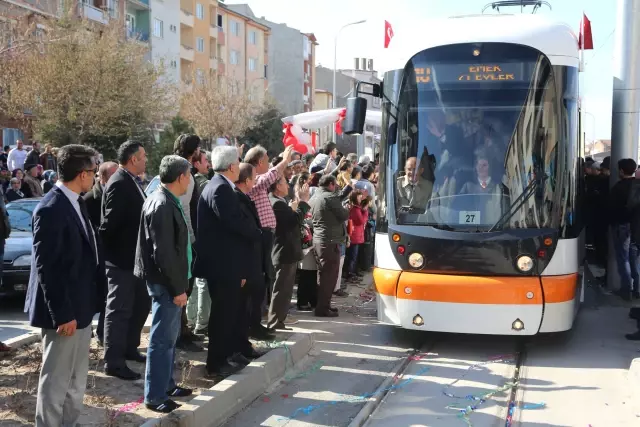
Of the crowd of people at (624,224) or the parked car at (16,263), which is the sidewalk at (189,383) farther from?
the crowd of people at (624,224)

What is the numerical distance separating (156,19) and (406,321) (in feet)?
139

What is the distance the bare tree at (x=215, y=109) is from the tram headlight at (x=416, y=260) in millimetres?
34577

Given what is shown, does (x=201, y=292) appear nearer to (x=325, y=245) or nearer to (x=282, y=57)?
(x=325, y=245)

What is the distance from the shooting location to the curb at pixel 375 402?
233 inches

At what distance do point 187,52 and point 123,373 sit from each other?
47395 millimetres

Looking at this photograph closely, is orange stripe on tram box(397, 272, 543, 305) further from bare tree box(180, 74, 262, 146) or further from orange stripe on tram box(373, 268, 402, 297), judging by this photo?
bare tree box(180, 74, 262, 146)

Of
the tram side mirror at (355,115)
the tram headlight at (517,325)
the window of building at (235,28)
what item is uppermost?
the window of building at (235,28)

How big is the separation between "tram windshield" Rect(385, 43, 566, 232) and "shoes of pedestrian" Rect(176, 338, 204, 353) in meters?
2.62

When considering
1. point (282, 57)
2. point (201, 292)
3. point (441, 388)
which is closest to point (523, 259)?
point (441, 388)

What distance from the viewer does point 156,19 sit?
153 ft

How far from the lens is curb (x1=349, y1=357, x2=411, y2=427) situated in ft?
19.4

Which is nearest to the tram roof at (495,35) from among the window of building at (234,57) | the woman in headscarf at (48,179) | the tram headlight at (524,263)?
the tram headlight at (524,263)

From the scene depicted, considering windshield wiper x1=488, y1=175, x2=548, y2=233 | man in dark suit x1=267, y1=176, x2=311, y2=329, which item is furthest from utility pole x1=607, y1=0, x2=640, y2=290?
man in dark suit x1=267, y1=176, x2=311, y2=329

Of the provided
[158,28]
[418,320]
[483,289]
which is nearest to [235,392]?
[418,320]
